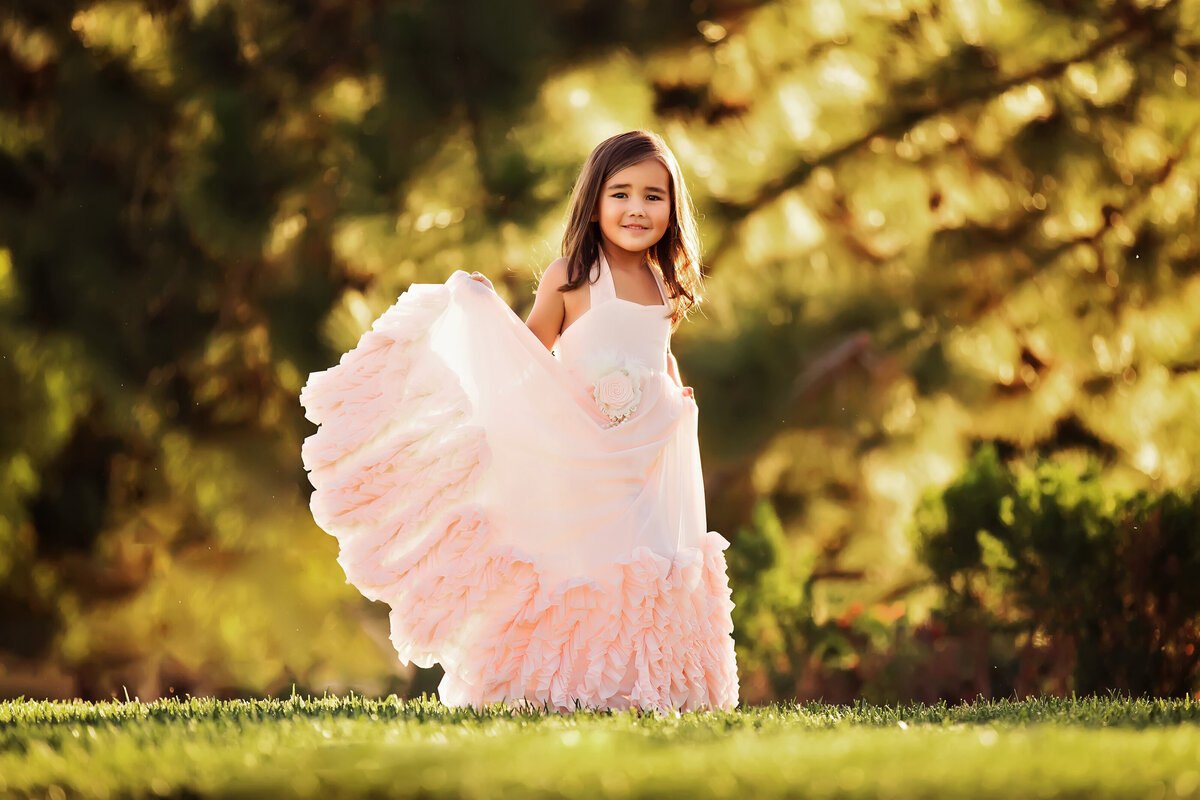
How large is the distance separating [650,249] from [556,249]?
7.06 ft

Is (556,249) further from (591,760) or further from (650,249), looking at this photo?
(591,760)

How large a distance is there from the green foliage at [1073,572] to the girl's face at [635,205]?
217 cm

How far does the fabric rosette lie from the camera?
377 centimetres

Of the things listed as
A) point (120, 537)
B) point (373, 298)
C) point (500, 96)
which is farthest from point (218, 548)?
point (500, 96)

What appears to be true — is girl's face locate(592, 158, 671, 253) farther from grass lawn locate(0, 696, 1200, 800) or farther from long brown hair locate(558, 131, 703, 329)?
grass lawn locate(0, 696, 1200, 800)

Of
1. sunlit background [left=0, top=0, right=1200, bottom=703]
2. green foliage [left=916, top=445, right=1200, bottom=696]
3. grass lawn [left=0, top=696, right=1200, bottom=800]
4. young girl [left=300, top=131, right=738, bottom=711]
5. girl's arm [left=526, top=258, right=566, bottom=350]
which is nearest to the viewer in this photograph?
grass lawn [left=0, top=696, right=1200, bottom=800]

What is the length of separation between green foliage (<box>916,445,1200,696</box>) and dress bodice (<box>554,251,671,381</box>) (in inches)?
83.8

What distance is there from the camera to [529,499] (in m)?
3.69

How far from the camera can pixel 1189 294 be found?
23.6 feet

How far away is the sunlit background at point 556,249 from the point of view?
6781 millimetres
